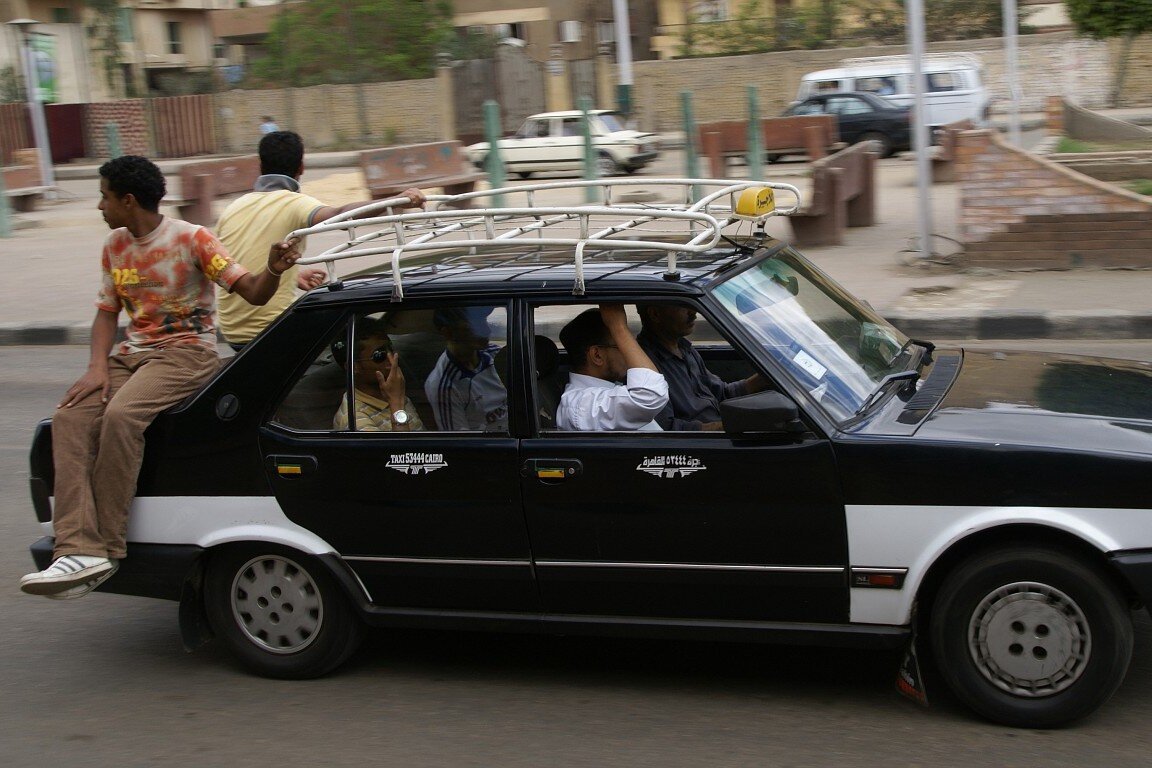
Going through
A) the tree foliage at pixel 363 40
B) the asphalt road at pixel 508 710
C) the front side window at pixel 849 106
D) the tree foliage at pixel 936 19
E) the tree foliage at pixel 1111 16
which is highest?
the tree foliage at pixel 363 40

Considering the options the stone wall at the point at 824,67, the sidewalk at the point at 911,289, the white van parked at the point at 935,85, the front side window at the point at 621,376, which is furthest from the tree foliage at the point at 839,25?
the front side window at the point at 621,376

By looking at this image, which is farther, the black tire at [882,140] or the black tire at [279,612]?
the black tire at [882,140]

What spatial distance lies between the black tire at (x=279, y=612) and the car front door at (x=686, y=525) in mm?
804

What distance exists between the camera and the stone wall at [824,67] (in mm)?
34531

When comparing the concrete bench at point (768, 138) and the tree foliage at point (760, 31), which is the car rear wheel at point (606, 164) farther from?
the tree foliage at point (760, 31)

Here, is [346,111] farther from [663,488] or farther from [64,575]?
[663,488]

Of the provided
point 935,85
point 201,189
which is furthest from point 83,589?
point 935,85

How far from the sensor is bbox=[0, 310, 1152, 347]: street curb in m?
9.91

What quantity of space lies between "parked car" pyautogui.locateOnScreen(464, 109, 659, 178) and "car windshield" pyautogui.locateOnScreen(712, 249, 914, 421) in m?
22.2

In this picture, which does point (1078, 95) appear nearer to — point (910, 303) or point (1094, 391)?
point (910, 303)

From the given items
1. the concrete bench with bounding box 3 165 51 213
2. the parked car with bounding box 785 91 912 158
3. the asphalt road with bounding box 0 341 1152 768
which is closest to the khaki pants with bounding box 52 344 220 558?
the asphalt road with bounding box 0 341 1152 768

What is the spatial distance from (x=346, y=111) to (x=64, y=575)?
1525 inches

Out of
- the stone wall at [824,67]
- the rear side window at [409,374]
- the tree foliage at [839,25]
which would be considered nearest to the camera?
the rear side window at [409,374]

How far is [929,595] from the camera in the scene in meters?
3.80
